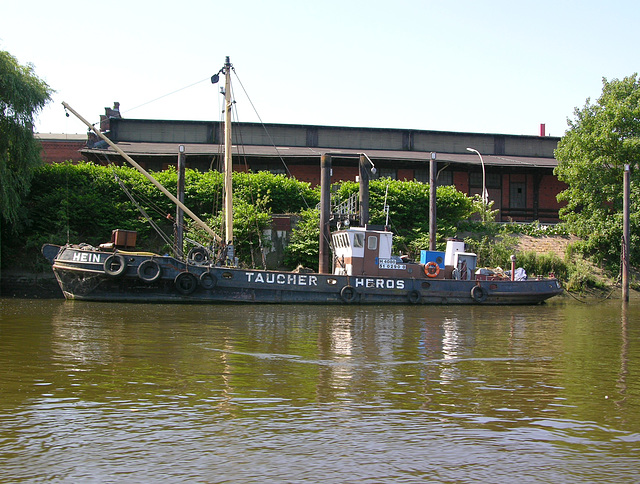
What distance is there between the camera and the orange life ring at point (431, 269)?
87.5ft

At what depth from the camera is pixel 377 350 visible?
43.1 feet

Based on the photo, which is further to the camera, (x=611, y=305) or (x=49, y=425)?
(x=611, y=305)

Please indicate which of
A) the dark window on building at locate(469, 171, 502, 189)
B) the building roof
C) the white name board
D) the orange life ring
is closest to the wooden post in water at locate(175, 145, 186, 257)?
the building roof

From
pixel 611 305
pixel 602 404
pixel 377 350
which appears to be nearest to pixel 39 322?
pixel 377 350

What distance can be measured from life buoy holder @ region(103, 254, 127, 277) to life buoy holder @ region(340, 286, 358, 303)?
25.5 feet

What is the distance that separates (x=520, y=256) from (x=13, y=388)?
27.4 meters

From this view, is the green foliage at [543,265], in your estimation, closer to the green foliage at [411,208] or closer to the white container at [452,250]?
the green foliage at [411,208]

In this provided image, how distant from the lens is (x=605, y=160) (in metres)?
32.9

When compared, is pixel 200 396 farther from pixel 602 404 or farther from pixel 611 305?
pixel 611 305

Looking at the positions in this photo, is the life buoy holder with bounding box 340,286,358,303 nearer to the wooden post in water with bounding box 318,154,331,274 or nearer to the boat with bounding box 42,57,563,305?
the boat with bounding box 42,57,563,305

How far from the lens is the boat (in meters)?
23.2

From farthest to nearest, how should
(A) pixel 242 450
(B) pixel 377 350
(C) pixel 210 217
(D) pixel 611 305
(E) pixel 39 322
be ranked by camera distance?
(C) pixel 210 217 → (D) pixel 611 305 → (E) pixel 39 322 → (B) pixel 377 350 → (A) pixel 242 450

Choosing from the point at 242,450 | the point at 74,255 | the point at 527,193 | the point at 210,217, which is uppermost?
the point at 527,193

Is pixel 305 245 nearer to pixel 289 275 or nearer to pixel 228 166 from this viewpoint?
pixel 289 275
